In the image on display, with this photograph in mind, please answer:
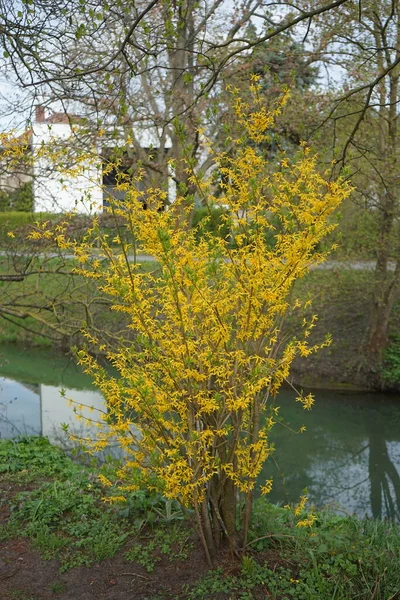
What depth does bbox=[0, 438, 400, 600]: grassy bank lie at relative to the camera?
3.48m

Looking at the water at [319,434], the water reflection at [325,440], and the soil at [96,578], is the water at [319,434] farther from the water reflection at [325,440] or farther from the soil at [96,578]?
the soil at [96,578]

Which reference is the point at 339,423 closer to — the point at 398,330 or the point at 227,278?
the point at 398,330

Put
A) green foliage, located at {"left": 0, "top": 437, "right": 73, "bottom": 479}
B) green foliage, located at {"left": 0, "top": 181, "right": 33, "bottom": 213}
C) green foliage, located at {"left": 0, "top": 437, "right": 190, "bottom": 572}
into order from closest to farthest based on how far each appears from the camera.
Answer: green foliage, located at {"left": 0, "top": 437, "right": 190, "bottom": 572}
green foliage, located at {"left": 0, "top": 437, "right": 73, "bottom": 479}
green foliage, located at {"left": 0, "top": 181, "right": 33, "bottom": 213}

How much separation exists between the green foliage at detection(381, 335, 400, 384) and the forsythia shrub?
28.8 ft

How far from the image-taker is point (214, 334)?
335cm

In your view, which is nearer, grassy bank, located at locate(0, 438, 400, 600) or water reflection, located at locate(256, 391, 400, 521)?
grassy bank, located at locate(0, 438, 400, 600)

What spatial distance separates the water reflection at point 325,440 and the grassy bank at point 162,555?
2373mm

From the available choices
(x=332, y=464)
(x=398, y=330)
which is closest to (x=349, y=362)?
(x=398, y=330)

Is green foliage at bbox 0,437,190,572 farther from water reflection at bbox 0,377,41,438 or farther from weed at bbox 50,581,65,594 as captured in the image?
water reflection at bbox 0,377,41,438

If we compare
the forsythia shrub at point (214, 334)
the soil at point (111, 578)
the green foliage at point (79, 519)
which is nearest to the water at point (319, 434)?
the green foliage at point (79, 519)

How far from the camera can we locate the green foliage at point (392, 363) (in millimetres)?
11812

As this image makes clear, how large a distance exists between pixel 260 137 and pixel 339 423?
817 cm

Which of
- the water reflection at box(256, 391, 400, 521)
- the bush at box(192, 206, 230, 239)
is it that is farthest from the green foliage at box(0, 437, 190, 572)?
the water reflection at box(256, 391, 400, 521)

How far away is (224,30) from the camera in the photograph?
11805 mm
